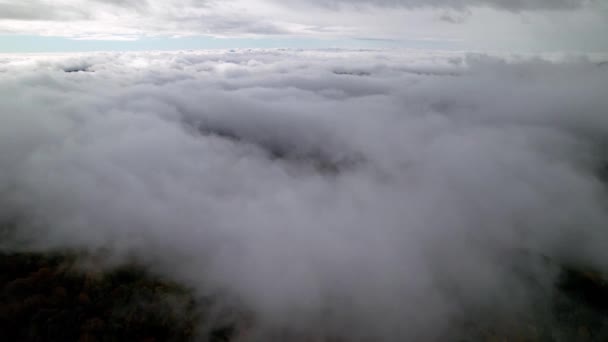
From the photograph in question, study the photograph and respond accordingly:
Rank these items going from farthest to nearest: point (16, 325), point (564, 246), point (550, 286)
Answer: point (564, 246) → point (550, 286) → point (16, 325)

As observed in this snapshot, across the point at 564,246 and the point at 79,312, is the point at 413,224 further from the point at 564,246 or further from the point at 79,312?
the point at 79,312

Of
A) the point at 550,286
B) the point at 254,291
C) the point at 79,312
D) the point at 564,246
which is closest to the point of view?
the point at 79,312

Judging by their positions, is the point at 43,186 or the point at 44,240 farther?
the point at 43,186

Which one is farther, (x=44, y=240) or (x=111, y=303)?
(x=44, y=240)

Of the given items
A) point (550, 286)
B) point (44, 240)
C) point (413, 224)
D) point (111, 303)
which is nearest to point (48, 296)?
point (111, 303)

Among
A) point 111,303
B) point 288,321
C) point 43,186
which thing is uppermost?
point 43,186

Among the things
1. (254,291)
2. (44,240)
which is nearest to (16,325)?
(44,240)

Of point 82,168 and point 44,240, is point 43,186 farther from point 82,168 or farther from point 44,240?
point 44,240

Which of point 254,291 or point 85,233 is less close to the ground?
point 85,233

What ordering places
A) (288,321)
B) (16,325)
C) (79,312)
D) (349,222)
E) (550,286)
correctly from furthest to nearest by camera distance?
(349,222) < (550,286) < (288,321) < (79,312) < (16,325)
